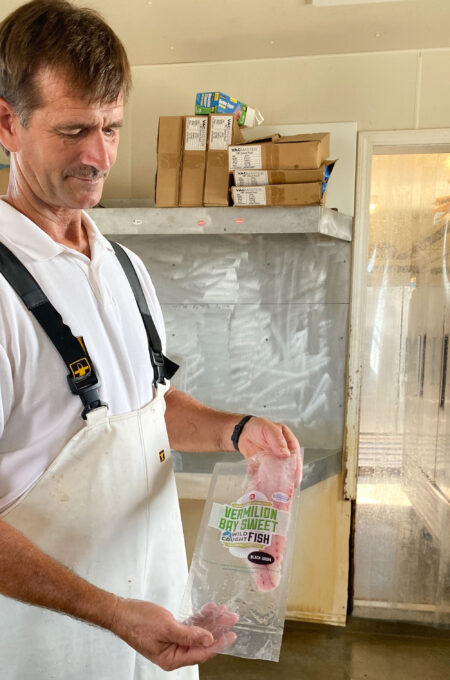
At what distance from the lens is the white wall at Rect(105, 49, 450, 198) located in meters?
2.70

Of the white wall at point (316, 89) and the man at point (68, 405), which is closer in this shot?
the man at point (68, 405)

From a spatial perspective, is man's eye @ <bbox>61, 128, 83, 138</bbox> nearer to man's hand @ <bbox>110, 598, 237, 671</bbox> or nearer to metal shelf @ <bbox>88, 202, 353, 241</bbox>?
man's hand @ <bbox>110, 598, 237, 671</bbox>

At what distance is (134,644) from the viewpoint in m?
0.77

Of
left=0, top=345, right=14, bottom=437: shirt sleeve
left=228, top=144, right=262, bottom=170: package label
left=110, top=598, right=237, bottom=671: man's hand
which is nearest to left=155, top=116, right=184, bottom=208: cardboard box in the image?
left=228, top=144, right=262, bottom=170: package label

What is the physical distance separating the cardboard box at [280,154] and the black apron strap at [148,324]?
131 cm

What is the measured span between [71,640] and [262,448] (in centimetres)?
46

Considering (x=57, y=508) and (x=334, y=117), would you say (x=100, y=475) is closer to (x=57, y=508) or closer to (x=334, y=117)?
(x=57, y=508)

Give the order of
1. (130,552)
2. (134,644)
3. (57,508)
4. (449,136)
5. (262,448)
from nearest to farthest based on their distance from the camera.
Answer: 1. (134,644)
2. (57,508)
3. (130,552)
4. (262,448)
5. (449,136)

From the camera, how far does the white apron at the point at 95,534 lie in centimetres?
89

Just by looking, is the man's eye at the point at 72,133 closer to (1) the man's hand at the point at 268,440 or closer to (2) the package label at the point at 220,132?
(1) the man's hand at the point at 268,440

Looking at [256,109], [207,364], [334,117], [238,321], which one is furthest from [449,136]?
[207,364]

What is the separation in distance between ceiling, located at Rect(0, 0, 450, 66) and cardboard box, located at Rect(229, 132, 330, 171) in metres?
0.48

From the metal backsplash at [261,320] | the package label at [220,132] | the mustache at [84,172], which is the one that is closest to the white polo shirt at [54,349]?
the mustache at [84,172]

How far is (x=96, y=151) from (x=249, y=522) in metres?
0.66
